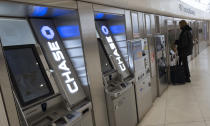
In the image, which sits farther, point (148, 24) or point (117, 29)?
point (148, 24)

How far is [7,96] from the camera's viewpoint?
3.80 ft

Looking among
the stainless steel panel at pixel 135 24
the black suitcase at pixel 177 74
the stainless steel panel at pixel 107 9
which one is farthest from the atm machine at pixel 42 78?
the black suitcase at pixel 177 74

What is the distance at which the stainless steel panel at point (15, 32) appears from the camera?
4.93 feet

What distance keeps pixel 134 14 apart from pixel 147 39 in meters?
0.75

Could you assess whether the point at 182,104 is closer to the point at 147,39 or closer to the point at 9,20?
the point at 147,39

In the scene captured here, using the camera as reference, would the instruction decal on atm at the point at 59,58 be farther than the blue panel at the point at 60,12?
Yes

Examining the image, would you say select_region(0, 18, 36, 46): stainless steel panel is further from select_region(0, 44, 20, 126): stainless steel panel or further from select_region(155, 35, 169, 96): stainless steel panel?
select_region(155, 35, 169, 96): stainless steel panel

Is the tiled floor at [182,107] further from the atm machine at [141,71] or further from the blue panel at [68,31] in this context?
the blue panel at [68,31]

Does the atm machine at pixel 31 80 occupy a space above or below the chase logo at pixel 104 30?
below

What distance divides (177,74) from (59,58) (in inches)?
152

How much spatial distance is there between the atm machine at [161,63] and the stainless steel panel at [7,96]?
3.41 metres

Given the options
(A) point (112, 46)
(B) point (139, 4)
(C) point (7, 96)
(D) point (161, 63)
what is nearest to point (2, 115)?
(C) point (7, 96)

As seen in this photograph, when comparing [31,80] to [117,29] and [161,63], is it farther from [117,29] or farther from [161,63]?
[161,63]

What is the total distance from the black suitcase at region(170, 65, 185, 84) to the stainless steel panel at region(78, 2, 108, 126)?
3.32 m
